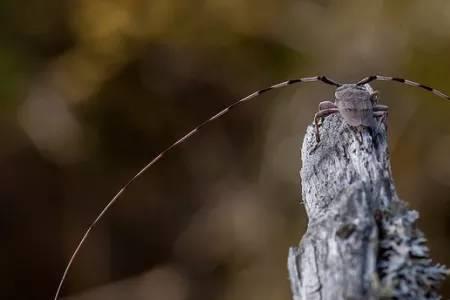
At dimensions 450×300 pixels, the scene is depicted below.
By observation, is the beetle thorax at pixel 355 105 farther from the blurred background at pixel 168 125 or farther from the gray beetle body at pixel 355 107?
the blurred background at pixel 168 125

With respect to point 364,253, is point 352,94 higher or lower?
higher

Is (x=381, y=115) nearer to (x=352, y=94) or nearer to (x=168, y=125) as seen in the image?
(x=352, y=94)

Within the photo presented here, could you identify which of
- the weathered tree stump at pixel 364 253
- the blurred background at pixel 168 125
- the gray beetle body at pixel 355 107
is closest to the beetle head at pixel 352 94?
the gray beetle body at pixel 355 107

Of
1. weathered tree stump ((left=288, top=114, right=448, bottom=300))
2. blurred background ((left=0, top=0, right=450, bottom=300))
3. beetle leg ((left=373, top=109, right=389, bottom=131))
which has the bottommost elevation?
weathered tree stump ((left=288, top=114, right=448, bottom=300))

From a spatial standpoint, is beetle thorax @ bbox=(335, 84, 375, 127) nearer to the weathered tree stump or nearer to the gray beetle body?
the gray beetle body

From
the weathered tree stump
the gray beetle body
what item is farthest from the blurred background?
the weathered tree stump

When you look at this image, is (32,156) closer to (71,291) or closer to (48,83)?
(48,83)

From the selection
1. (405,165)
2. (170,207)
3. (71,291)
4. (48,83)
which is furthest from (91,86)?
(405,165)

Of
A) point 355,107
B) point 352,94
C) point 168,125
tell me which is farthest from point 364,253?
point 168,125
